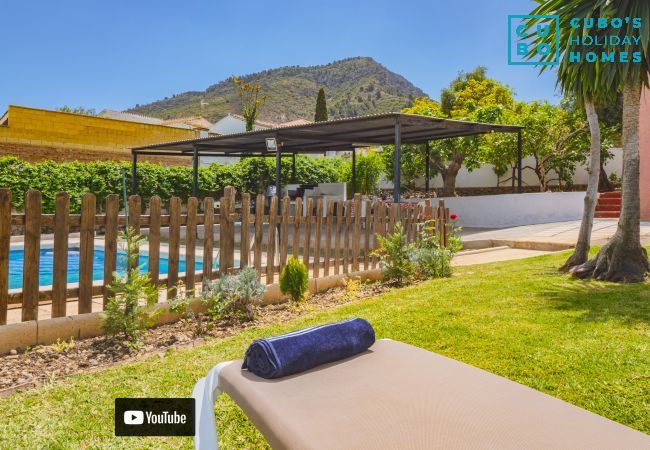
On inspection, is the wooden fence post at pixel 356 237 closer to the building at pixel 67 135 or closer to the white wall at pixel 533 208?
the white wall at pixel 533 208

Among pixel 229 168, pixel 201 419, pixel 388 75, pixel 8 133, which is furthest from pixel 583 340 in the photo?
pixel 388 75

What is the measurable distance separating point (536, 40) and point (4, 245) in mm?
6246

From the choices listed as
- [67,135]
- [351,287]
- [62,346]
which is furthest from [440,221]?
[67,135]

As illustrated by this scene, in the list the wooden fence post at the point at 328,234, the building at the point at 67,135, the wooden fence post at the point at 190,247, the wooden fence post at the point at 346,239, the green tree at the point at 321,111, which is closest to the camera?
the wooden fence post at the point at 190,247

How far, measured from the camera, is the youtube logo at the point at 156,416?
6.46 feet

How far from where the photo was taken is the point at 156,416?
2.04m

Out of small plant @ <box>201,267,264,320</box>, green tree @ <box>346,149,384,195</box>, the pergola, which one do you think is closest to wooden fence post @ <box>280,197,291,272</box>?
small plant @ <box>201,267,264,320</box>

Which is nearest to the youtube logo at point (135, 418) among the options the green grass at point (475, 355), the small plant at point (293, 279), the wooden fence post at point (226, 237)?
the green grass at point (475, 355)

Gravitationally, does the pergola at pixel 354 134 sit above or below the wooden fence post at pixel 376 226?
above

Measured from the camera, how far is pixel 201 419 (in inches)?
74.2

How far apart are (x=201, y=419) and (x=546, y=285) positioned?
180 inches

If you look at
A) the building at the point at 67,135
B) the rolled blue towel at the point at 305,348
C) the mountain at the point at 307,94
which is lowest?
the rolled blue towel at the point at 305,348

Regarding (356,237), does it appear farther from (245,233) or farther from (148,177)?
(148,177)

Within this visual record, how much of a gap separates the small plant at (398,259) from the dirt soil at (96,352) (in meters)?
1.70
